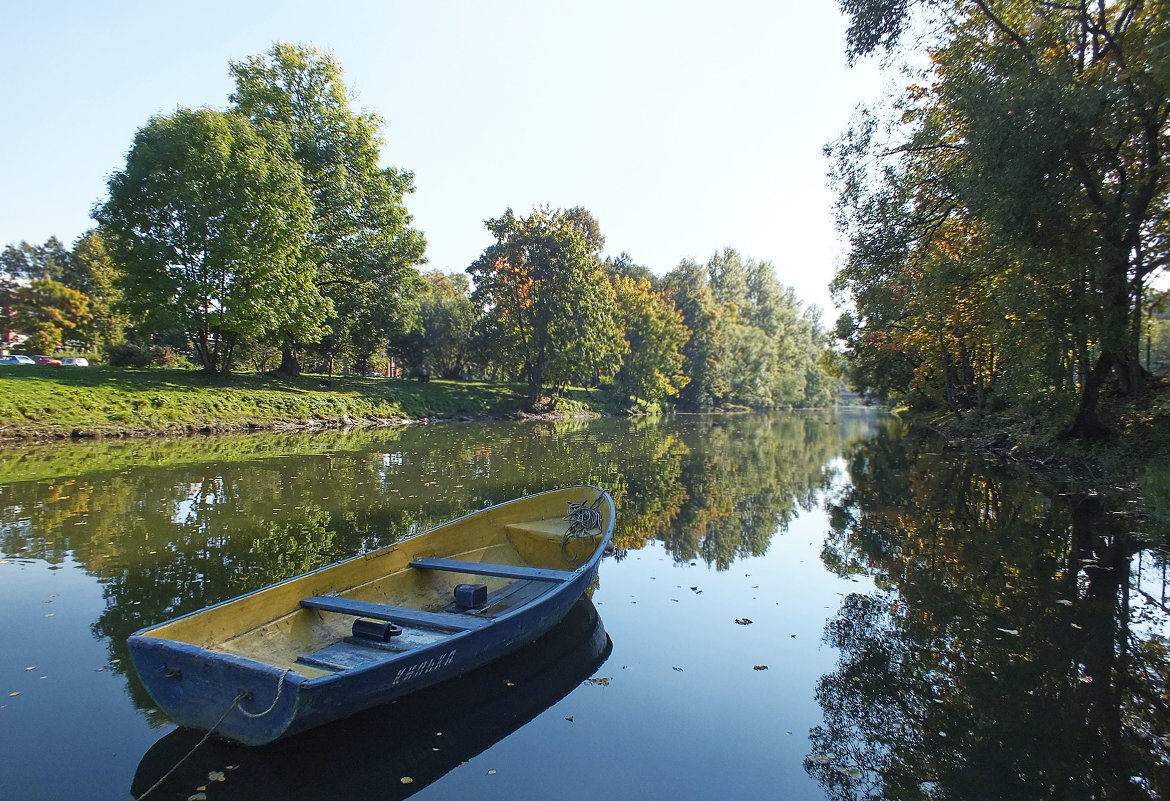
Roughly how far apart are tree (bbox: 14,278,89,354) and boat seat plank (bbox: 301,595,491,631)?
5032 centimetres

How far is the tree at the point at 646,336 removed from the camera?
5297 centimetres

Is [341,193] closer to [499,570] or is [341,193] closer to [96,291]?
[96,291]

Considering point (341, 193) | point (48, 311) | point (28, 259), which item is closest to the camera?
point (341, 193)

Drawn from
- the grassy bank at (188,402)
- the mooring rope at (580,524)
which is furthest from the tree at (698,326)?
the mooring rope at (580,524)

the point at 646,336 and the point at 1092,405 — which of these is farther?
the point at 646,336

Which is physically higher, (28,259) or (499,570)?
(28,259)

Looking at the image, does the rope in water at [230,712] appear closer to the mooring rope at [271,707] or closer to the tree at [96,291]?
the mooring rope at [271,707]

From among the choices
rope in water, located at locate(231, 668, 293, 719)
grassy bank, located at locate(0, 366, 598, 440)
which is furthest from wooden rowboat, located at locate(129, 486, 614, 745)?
grassy bank, located at locate(0, 366, 598, 440)

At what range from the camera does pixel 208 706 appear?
386 centimetres

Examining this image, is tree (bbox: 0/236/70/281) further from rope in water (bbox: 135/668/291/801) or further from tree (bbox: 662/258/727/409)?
rope in water (bbox: 135/668/291/801)

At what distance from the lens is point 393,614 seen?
16.3ft

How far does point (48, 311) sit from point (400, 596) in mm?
50300

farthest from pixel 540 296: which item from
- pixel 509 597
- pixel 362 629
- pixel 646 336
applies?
pixel 362 629

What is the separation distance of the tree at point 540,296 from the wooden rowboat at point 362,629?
3407 centimetres
